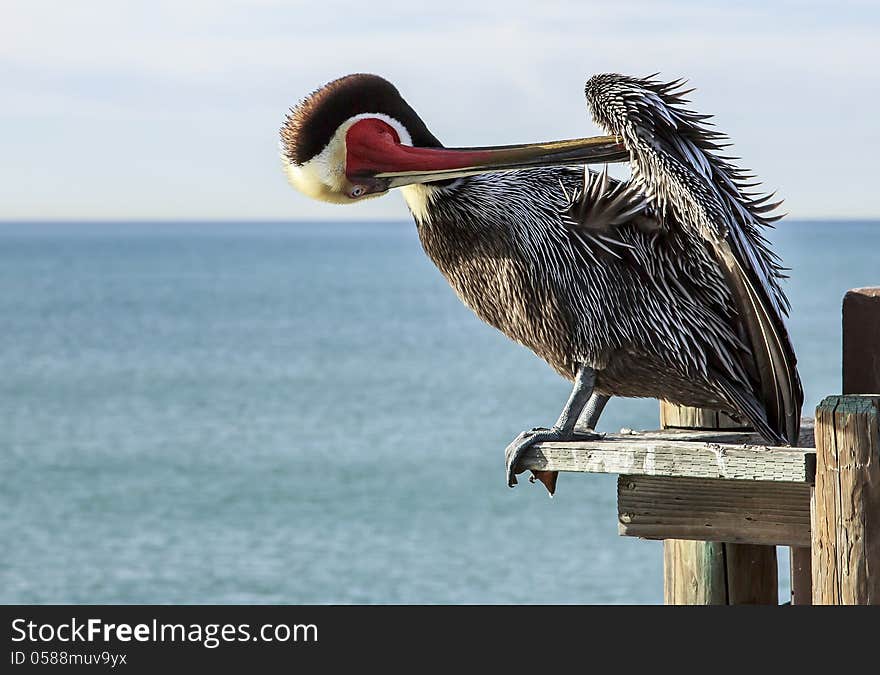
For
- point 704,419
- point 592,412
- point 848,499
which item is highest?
point 704,419

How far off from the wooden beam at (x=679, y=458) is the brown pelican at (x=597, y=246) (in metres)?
0.11

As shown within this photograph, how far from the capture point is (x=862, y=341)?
4570 mm

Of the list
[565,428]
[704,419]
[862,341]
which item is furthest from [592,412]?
[862,341]

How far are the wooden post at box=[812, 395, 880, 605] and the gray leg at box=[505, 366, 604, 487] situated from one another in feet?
2.63

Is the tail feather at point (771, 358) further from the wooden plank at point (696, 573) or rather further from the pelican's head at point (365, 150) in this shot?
the wooden plank at point (696, 573)

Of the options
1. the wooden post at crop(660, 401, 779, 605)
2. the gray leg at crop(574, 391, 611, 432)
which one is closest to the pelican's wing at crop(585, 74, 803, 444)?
the gray leg at crop(574, 391, 611, 432)

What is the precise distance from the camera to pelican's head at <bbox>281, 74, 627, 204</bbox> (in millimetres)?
4535

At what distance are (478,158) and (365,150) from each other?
1.12 feet

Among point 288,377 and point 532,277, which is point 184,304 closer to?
point 288,377

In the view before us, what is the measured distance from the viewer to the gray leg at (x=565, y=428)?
14.9 feet

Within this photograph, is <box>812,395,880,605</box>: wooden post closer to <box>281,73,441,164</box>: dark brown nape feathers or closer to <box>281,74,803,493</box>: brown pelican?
<box>281,74,803,493</box>: brown pelican

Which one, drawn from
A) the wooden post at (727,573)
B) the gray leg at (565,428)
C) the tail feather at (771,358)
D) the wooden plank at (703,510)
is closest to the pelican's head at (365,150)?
the tail feather at (771,358)

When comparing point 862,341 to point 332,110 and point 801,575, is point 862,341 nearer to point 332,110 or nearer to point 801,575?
point 801,575
